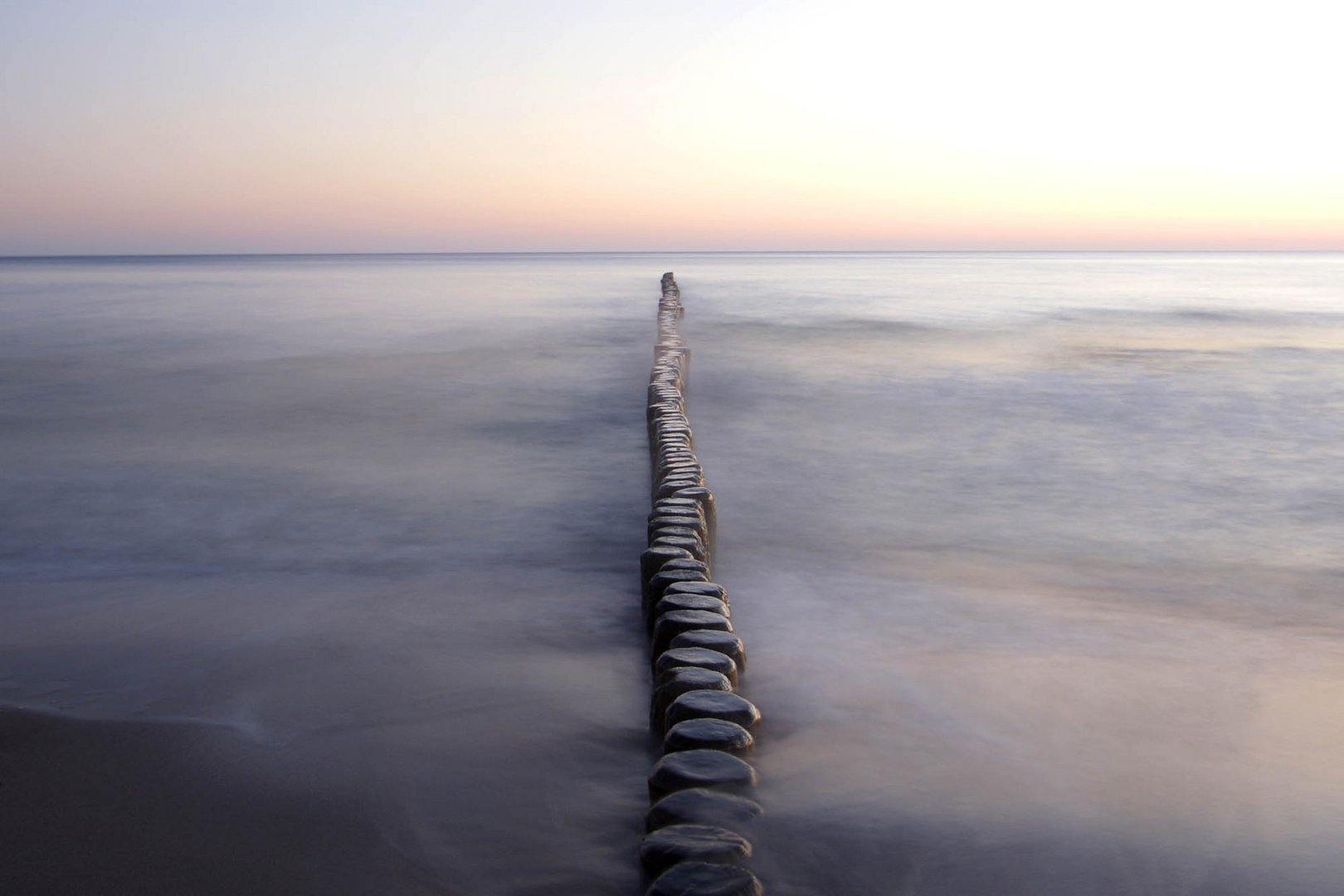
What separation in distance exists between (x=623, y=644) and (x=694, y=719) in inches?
42.6

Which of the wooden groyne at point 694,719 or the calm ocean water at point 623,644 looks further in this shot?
the calm ocean water at point 623,644

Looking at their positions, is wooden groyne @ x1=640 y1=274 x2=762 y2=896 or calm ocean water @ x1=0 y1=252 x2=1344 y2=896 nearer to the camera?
wooden groyne @ x1=640 y1=274 x2=762 y2=896

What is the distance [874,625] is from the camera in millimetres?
3936

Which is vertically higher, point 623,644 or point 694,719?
point 694,719

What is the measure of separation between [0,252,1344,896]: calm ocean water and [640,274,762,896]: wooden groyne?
0.16 m

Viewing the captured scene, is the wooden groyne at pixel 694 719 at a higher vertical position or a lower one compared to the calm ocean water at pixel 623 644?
higher

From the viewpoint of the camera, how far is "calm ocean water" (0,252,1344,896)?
2389mm

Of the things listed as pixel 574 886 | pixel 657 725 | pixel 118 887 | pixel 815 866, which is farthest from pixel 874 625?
pixel 118 887

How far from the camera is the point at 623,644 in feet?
11.8

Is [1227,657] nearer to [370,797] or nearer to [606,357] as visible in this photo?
[370,797]

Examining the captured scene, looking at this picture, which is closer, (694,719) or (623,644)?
(694,719)

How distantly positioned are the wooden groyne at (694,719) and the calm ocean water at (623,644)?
0.52 ft

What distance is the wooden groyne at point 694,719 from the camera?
6.68ft

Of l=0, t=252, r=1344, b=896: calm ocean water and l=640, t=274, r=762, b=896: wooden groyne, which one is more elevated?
l=640, t=274, r=762, b=896: wooden groyne
